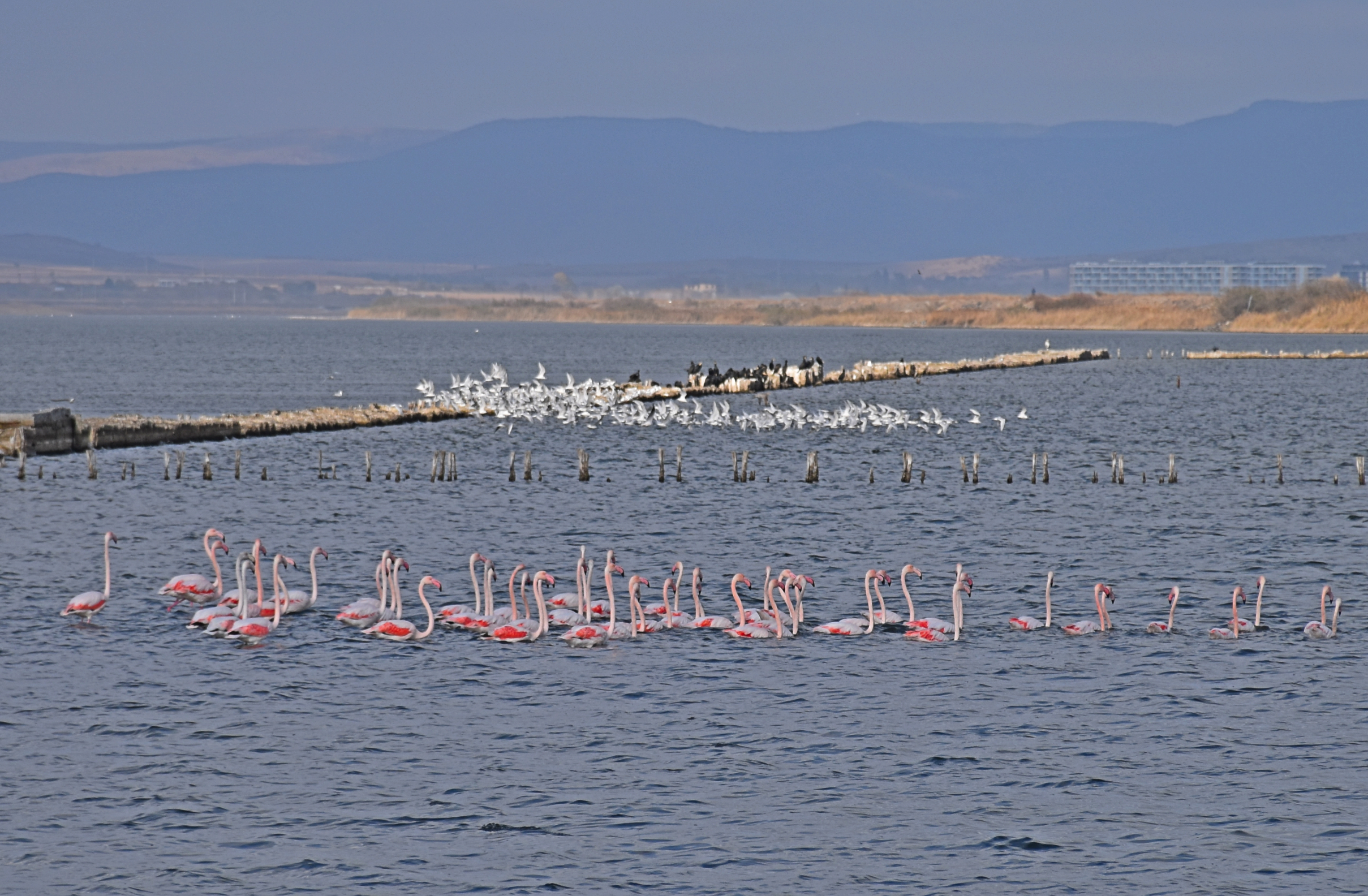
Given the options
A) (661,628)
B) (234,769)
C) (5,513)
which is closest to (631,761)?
(234,769)

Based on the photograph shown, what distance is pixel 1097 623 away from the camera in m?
30.7

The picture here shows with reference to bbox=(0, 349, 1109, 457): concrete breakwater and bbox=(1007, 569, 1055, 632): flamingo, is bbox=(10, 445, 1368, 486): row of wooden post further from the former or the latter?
bbox=(1007, 569, 1055, 632): flamingo

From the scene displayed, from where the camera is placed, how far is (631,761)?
22.2 meters

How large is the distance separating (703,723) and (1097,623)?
32.2ft

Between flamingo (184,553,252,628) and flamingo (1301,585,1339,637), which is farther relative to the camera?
flamingo (1301,585,1339,637)

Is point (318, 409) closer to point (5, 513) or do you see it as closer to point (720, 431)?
point (720, 431)

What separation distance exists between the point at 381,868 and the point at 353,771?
11.4 feet

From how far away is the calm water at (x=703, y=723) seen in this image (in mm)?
18859

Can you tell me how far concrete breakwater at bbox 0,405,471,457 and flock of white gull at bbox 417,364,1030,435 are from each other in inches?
224

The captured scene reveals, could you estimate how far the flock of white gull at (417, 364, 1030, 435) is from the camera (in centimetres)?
8075

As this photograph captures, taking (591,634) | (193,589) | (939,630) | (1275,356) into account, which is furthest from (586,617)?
(1275,356)

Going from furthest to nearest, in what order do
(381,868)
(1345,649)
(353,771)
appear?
1. (1345,649)
2. (353,771)
3. (381,868)

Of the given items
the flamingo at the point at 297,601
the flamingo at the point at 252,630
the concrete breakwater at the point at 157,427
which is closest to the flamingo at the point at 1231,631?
the flamingo at the point at 297,601

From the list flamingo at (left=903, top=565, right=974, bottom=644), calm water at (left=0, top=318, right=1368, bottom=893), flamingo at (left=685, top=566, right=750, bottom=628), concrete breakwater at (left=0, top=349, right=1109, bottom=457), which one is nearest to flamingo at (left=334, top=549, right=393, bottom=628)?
calm water at (left=0, top=318, right=1368, bottom=893)
